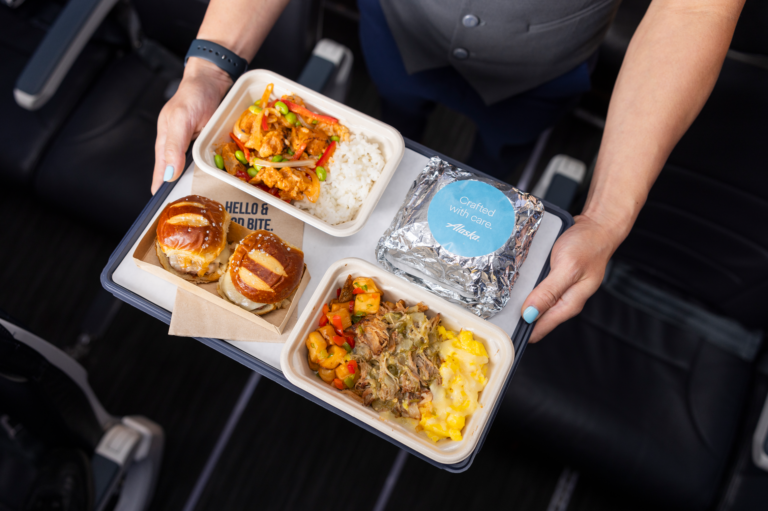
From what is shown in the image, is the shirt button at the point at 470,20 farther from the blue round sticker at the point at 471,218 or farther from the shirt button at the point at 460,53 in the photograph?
the blue round sticker at the point at 471,218

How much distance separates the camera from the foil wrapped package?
975mm

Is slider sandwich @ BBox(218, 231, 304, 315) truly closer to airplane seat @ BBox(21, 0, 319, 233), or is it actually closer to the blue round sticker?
the blue round sticker

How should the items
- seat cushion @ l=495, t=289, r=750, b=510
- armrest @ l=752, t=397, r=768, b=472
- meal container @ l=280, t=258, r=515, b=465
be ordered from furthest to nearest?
1. seat cushion @ l=495, t=289, r=750, b=510
2. armrest @ l=752, t=397, r=768, b=472
3. meal container @ l=280, t=258, r=515, b=465

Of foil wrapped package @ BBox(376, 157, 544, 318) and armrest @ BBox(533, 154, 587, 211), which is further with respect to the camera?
armrest @ BBox(533, 154, 587, 211)

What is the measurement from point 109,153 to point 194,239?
1.05 metres

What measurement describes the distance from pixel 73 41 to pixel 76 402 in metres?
1.15

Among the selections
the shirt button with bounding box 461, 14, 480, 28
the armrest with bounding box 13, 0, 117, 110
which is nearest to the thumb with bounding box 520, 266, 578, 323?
the shirt button with bounding box 461, 14, 480, 28

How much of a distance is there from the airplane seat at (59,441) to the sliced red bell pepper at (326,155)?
796 mm

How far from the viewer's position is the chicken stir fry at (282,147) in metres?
1.04

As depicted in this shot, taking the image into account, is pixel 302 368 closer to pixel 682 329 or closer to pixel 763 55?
pixel 763 55

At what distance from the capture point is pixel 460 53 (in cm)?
124

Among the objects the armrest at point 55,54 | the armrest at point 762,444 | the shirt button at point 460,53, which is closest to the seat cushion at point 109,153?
the armrest at point 55,54

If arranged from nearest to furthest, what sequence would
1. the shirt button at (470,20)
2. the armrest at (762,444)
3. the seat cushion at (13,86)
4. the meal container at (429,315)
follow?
1. the meal container at (429,315)
2. the shirt button at (470,20)
3. the armrest at (762,444)
4. the seat cushion at (13,86)

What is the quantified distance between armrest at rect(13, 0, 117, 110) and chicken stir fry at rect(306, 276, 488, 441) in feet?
4.24
